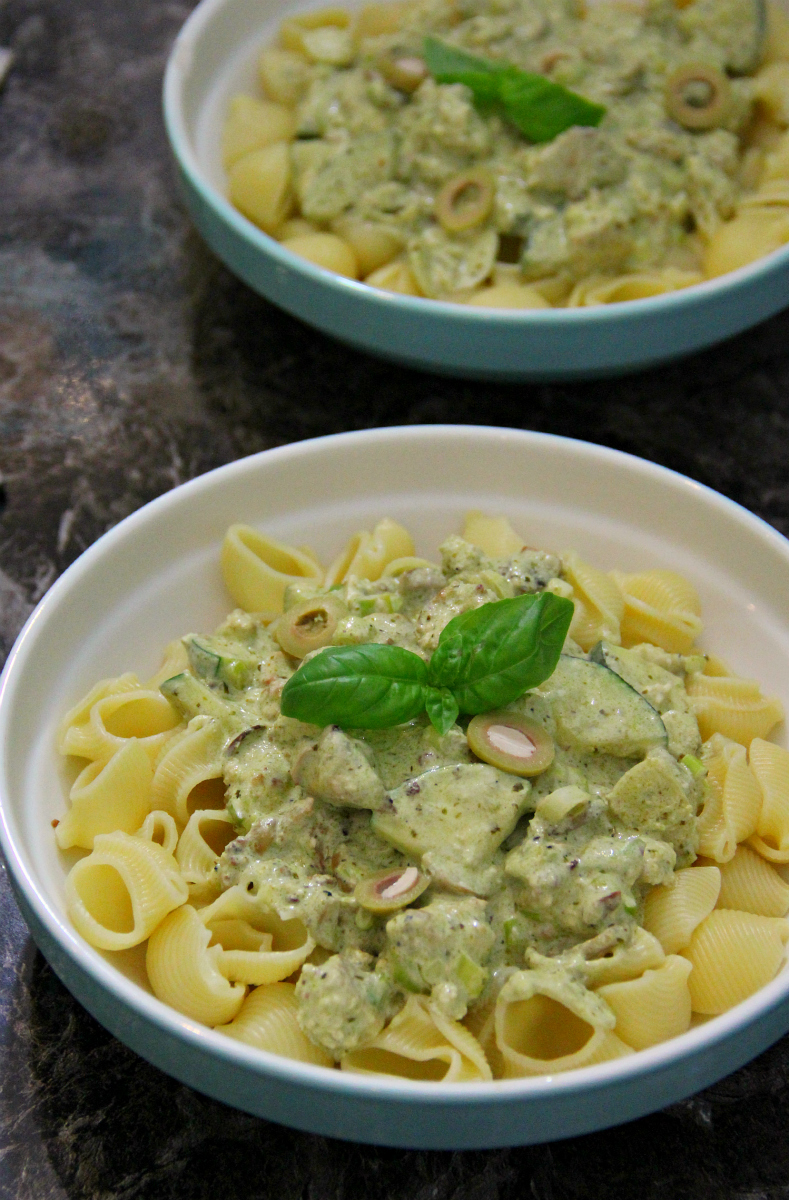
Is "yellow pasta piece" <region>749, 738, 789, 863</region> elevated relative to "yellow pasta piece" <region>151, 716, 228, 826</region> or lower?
elevated

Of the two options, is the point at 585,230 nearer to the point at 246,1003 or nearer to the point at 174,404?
the point at 174,404

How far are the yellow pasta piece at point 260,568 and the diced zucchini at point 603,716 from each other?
69cm

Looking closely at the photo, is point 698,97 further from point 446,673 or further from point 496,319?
point 446,673

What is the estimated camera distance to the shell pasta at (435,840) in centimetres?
214

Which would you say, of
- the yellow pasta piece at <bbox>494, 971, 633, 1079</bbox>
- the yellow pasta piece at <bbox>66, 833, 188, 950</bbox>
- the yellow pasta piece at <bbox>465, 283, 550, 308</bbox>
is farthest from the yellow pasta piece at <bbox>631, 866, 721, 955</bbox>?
the yellow pasta piece at <bbox>465, 283, 550, 308</bbox>

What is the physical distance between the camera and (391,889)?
87.2 inches

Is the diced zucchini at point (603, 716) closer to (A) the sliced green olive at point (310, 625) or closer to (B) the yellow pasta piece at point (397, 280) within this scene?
(A) the sliced green olive at point (310, 625)

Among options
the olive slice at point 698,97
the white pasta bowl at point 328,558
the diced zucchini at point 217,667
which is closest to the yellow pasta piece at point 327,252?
the white pasta bowl at point 328,558

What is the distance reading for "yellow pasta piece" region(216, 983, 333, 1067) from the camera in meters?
2.12

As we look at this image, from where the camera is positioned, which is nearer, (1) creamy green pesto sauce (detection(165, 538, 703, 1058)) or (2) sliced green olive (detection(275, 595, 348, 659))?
(1) creamy green pesto sauce (detection(165, 538, 703, 1058))

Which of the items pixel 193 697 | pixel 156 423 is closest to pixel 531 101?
pixel 156 423

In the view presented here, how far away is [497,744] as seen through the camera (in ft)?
7.76

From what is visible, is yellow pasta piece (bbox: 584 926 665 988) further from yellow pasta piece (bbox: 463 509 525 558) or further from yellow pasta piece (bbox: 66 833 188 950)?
yellow pasta piece (bbox: 463 509 525 558)

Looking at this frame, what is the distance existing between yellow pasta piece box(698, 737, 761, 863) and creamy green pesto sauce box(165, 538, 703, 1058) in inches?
1.9
